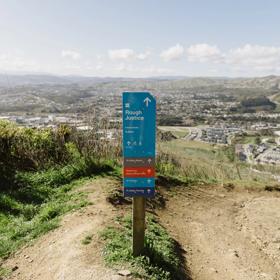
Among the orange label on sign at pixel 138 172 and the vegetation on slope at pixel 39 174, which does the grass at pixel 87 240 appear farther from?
the orange label on sign at pixel 138 172

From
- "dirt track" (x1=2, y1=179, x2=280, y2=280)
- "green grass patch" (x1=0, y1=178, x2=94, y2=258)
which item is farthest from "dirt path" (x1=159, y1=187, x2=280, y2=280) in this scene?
"green grass patch" (x1=0, y1=178, x2=94, y2=258)

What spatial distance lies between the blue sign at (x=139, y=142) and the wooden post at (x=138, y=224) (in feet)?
0.51

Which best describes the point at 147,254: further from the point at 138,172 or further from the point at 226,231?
the point at 226,231

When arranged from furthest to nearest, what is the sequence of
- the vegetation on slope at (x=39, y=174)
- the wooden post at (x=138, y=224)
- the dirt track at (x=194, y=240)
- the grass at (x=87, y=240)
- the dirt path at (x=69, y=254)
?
the vegetation on slope at (x=39, y=174)
the grass at (x=87, y=240)
the dirt track at (x=194, y=240)
the wooden post at (x=138, y=224)
the dirt path at (x=69, y=254)

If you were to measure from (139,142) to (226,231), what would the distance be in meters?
3.42

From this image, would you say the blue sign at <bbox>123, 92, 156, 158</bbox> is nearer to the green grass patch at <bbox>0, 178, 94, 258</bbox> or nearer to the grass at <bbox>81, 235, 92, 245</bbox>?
the grass at <bbox>81, 235, 92, 245</bbox>

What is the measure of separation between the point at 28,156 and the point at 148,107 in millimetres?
6051

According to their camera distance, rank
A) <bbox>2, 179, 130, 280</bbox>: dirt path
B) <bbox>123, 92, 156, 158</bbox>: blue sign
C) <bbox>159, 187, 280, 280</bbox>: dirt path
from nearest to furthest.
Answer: <bbox>123, 92, 156, 158</bbox>: blue sign < <bbox>2, 179, 130, 280</bbox>: dirt path < <bbox>159, 187, 280, 280</bbox>: dirt path

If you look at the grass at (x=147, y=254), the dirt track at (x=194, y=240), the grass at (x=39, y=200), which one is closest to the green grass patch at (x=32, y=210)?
the grass at (x=39, y=200)

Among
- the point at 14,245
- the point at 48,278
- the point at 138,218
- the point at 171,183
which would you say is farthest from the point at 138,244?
the point at 171,183

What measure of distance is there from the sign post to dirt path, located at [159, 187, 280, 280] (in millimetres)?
1535

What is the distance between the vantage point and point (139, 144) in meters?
4.11

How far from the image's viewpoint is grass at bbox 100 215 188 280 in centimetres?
421

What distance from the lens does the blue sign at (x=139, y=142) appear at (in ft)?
13.2
